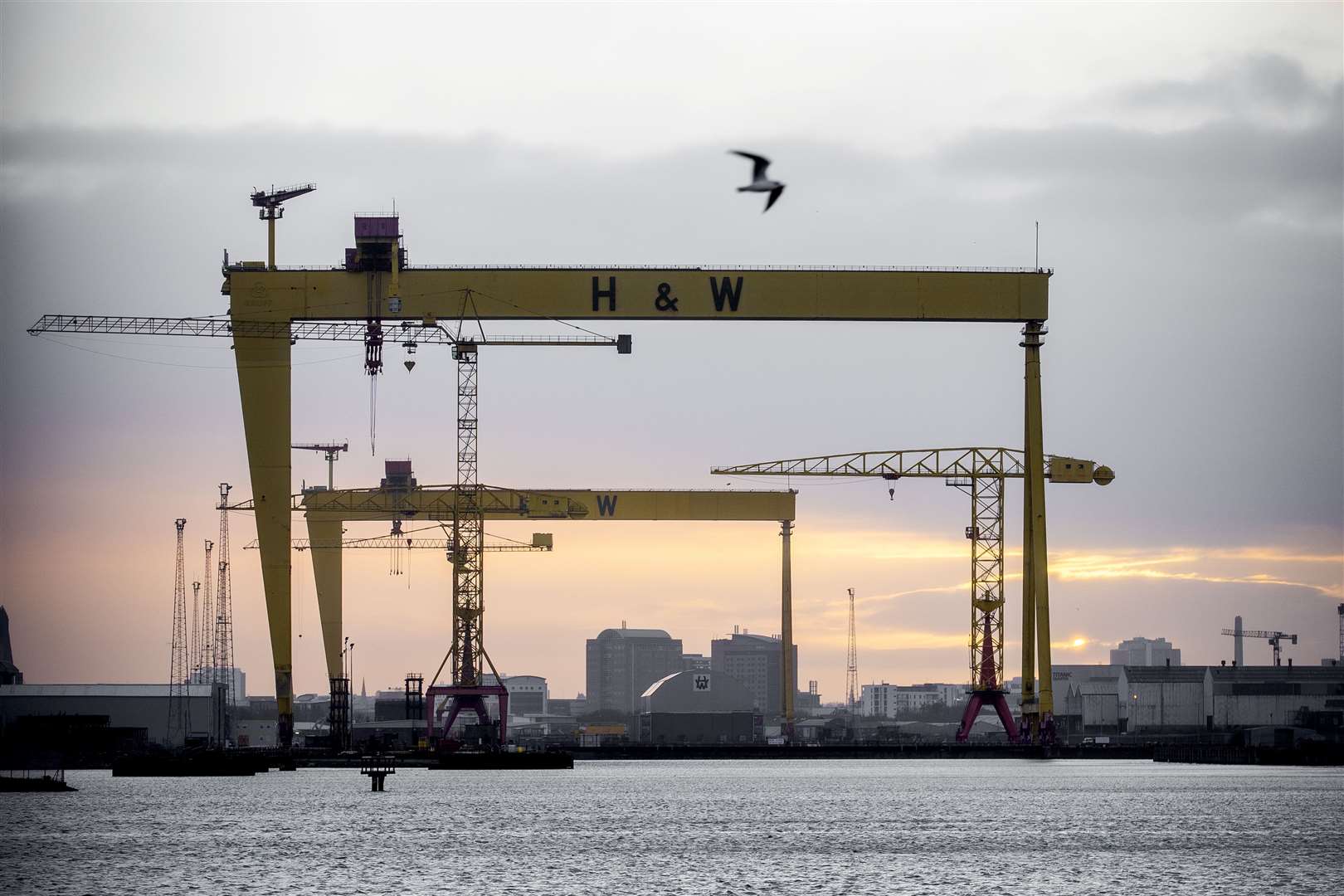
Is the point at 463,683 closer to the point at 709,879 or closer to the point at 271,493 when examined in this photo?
the point at 271,493

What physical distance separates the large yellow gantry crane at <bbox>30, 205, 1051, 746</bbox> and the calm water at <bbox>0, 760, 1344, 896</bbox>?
10678mm

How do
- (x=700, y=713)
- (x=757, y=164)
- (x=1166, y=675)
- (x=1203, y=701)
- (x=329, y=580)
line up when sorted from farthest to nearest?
(x=700, y=713) < (x=1166, y=675) < (x=1203, y=701) < (x=329, y=580) < (x=757, y=164)

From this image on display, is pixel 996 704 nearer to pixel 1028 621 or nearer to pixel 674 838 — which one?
pixel 1028 621

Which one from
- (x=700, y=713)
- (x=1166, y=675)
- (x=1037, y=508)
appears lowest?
(x=700, y=713)

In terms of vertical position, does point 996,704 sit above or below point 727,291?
below

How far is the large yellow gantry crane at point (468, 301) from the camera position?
2473 inches

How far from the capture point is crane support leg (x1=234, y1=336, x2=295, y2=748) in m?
64.4

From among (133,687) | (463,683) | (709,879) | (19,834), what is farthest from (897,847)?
(133,687)

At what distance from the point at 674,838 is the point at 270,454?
24527mm

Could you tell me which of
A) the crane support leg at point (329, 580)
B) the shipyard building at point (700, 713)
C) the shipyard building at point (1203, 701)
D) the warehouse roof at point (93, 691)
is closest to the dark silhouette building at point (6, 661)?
the warehouse roof at point (93, 691)

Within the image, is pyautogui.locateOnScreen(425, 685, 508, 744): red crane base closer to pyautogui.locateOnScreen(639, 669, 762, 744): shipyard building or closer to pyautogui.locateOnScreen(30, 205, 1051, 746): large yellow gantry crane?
pyautogui.locateOnScreen(30, 205, 1051, 746): large yellow gantry crane

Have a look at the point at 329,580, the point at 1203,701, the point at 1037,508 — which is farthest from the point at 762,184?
the point at 1203,701

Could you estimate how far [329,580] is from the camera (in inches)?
3903

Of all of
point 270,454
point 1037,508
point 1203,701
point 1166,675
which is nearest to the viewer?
point 270,454
